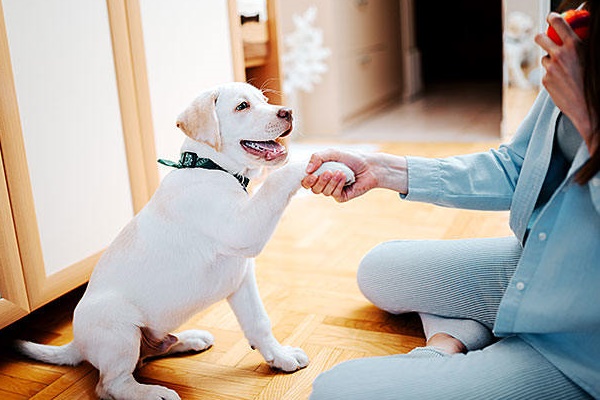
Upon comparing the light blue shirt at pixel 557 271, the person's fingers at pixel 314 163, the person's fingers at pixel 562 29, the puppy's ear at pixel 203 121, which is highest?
the person's fingers at pixel 562 29

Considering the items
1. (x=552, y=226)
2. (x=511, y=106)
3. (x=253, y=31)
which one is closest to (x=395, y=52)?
(x=511, y=106)

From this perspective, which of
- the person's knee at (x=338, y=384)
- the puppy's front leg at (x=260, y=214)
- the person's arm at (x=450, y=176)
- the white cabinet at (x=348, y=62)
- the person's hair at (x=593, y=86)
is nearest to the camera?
the person's hair at (x=593, y=86)

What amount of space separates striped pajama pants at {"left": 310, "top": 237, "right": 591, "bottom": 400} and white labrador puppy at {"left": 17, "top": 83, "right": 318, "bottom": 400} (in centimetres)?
27

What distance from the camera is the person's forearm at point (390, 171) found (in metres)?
1.19

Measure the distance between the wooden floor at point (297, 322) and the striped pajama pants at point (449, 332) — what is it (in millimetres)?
94

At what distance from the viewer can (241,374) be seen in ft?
4.09

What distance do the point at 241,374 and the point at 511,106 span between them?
231 centimetres

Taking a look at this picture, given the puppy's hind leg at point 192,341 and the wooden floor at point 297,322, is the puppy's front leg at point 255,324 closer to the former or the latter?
the wooden floor at point 297,322

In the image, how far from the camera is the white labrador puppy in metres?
1.08

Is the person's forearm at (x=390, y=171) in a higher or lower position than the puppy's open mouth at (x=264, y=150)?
lower

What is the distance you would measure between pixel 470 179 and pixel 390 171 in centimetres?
14

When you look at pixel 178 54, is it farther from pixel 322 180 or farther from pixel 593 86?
pixel 593 86

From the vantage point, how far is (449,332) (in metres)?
1.24

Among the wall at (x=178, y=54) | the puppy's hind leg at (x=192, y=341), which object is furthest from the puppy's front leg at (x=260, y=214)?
the wall at (x=178, y=54)
